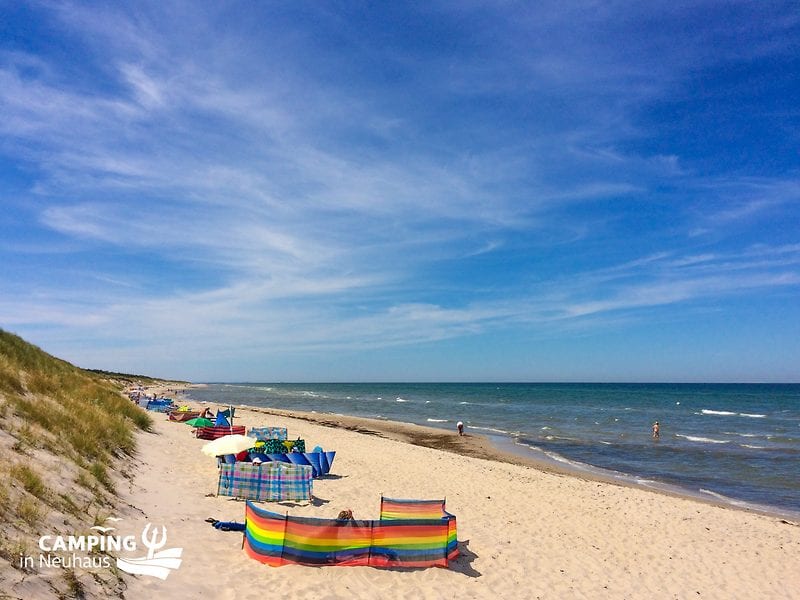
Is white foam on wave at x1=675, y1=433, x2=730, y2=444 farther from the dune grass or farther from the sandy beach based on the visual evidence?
the dune grass

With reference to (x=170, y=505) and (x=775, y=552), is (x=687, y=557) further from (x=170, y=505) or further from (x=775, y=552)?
A: (x=170, y=505)

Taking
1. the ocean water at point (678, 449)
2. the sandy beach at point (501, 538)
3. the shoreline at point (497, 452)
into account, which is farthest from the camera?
the ocean water at point (678, 449)

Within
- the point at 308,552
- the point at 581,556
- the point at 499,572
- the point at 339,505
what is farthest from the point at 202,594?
the point at 581,556

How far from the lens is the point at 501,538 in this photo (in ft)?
36.4

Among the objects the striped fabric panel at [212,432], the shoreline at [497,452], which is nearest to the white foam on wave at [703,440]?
the shoreline at [497,452]

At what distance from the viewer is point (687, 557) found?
11.1 meters

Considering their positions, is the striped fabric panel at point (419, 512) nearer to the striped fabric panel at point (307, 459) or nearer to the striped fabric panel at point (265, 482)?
the striped fabric panel at point (265, 482)

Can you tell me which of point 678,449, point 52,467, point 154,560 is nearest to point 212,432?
point 52,467

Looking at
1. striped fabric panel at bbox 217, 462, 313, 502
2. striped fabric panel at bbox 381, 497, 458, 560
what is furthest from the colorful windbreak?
striped fabric panel at bbox 217, 462, 313, 502

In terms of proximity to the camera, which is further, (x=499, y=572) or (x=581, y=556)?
(x=581, y=556)

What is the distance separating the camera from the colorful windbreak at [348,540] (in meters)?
8.08

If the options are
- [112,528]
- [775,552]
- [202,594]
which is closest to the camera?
[202,594]

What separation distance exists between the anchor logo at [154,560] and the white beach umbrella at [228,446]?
15.7 feet

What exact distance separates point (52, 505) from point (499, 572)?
6.99 metres
